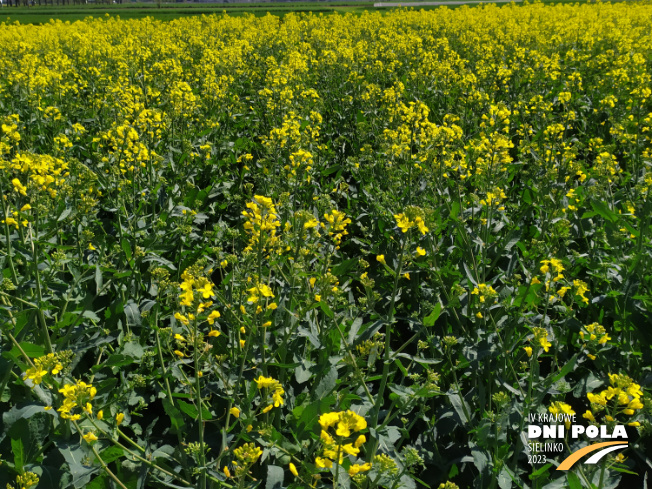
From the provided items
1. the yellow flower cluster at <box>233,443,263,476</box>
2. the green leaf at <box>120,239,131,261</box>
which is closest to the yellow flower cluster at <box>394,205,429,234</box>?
the yellow flower cluster at <box>233,443,263,476</box>

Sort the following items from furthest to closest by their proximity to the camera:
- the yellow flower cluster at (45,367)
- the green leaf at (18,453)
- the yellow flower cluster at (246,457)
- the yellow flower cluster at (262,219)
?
the yellow flower cluster at (262,219)
the green leaf at (18,453)
the yellow flower cluster at (45,367)
the yellow flower cluster at (246,457)

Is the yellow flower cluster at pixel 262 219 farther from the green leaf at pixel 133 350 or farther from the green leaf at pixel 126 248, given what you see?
the green leaf at pixel 126 248

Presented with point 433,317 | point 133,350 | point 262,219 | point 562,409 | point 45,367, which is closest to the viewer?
point 45,367

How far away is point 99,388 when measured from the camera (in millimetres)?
2303

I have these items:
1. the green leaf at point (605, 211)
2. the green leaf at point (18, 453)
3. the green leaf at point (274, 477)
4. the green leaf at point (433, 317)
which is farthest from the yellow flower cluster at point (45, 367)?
the green leaf at point (605, 211)

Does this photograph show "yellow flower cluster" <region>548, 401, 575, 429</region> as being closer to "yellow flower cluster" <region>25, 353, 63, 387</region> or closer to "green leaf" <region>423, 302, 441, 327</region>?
"green leaf" <region>423, 302, 441, 327</region>

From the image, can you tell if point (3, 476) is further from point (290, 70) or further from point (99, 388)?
point (290, 70)

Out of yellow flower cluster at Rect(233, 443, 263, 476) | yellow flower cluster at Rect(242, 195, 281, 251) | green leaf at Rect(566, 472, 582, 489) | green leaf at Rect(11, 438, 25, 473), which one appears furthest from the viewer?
yellow flower cluster at Rect(242, 195, 281, 251)

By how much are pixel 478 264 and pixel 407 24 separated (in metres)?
14.6

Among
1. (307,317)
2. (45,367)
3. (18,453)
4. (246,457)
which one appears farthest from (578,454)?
(18,453)

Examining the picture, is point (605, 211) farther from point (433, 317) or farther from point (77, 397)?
point (77, 397)

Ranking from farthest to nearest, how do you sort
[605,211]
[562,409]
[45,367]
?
[605,211], [562,409], [45,367]

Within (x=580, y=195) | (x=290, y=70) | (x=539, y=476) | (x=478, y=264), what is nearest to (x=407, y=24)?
(x=290, y=70)

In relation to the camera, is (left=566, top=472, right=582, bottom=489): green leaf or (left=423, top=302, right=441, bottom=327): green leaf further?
(left=423, top=302, right=441, bottom=327): green leaf
